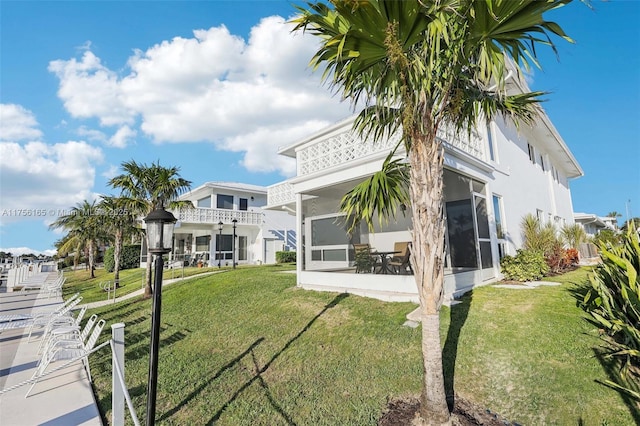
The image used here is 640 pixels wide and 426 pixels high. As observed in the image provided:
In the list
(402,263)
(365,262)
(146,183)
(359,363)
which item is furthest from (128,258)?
(359,363)

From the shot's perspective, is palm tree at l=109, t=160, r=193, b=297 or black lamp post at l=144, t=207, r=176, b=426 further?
palm tree at l=109, t=160, r=193, b=297

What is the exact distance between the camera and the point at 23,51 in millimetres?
9203

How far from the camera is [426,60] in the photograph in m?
3.89

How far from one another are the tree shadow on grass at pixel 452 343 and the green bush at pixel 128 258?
34.9 m

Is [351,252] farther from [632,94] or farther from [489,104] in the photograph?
[632,94]

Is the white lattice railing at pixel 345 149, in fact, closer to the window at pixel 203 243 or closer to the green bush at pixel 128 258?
the window at pixel 203 243

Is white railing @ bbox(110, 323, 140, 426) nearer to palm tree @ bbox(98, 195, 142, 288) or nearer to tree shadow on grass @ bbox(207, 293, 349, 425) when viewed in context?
tree shadow on grass @ bbox(207, 293, 349, 425)

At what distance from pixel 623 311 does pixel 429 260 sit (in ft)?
10.4

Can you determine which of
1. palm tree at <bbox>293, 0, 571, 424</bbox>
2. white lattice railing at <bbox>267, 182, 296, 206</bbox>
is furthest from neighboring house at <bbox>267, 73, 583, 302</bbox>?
palm tree at <bbox>293, 0, 571, 424</bbox>

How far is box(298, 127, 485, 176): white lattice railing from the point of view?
9.00 meters

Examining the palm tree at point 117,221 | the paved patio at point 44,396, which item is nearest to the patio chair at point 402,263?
the paved patio at point 44,396

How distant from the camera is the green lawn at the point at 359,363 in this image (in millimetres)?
4023

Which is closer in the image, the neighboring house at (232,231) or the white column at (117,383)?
the white column at (117,383)

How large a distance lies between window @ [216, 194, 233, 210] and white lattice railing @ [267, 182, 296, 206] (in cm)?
1310
